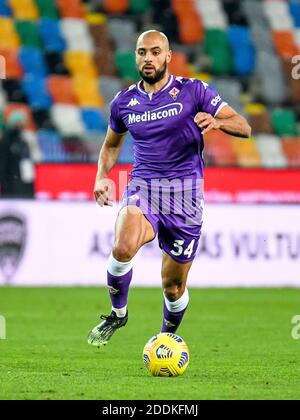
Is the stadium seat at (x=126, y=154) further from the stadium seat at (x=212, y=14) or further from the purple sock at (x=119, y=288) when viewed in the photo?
the purple sock at (x=119, y=288)

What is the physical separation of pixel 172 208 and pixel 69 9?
15.2 metres

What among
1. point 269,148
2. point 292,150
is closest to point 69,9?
point 269,148

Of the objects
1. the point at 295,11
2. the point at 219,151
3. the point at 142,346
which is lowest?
the point at 142,346

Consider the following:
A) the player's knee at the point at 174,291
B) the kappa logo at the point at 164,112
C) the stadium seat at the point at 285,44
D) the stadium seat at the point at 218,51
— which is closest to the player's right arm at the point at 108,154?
the kappa logo at the point at 164,112

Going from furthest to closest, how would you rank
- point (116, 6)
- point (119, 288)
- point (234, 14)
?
1. point (234, 14)
2. point (116, 6)
3. point (119, 288)

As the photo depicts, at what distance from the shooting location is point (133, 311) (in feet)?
42.7

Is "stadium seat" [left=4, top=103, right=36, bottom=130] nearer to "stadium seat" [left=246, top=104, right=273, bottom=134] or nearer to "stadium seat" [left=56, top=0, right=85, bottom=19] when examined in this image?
"stadium seat" [left=56, top=0, right=85, bottom=19]

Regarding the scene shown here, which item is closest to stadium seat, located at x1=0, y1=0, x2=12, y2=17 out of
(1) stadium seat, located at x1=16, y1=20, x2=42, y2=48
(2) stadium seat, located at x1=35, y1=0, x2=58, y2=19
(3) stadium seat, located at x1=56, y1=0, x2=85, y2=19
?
(1) stadium seat, located at x1=16, y1=20, x2=42, y2=48

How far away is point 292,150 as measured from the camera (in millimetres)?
19391

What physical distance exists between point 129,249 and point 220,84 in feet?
48.2

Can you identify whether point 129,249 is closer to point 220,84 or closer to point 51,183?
point 51,183

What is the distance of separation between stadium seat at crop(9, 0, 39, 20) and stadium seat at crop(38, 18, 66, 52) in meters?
0.23

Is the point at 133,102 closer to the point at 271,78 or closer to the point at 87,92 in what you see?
the point at 87,92
